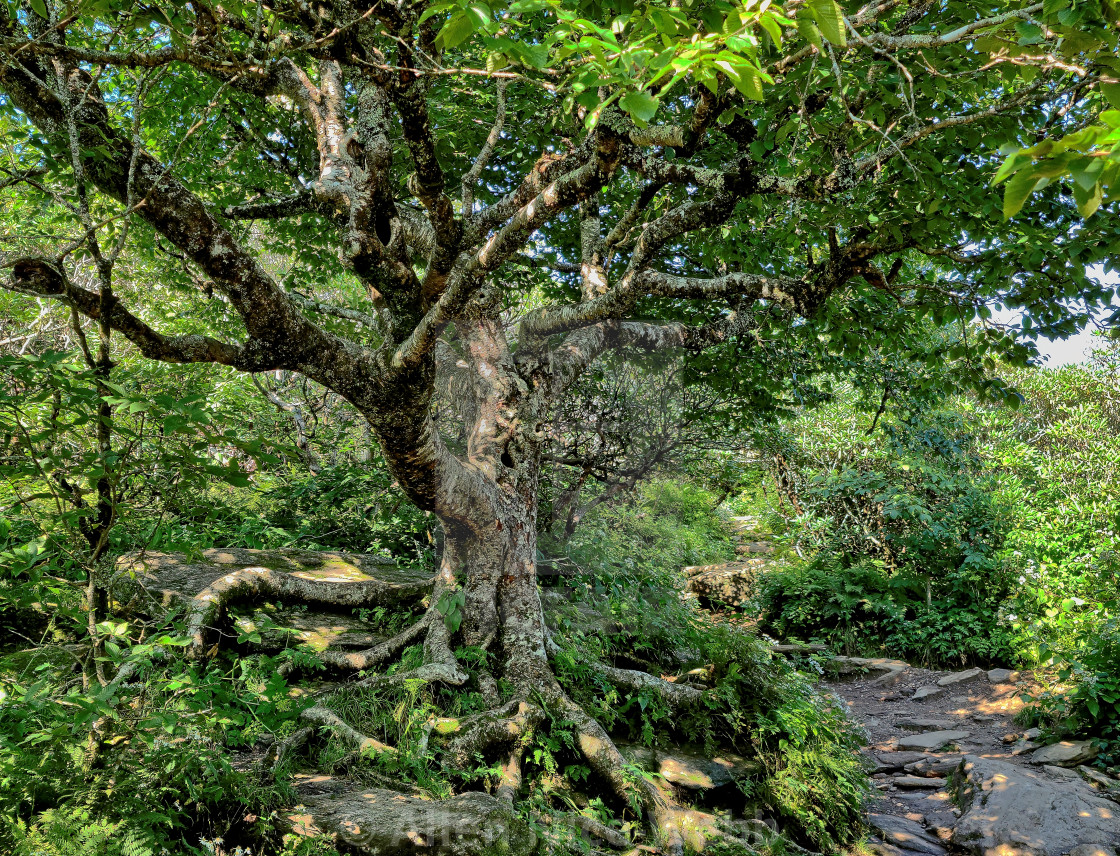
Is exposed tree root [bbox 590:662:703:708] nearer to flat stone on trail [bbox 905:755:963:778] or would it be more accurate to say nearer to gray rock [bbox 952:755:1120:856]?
gray rock [bbox 952:755:1120:856]

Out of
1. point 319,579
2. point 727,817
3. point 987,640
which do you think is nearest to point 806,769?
point 727,817

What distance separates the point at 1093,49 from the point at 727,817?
453cm

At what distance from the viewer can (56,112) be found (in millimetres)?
3340

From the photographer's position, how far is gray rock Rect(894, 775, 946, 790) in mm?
5836

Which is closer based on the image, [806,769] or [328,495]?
[806,769]

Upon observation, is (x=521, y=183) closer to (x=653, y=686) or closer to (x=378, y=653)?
(x=378, y=653)

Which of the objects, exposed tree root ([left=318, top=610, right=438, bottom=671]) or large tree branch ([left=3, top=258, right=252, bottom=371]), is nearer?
large tree branch ([left=3, top=258, right=252, bottom=371])

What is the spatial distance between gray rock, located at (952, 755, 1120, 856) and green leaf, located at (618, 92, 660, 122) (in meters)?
5.43

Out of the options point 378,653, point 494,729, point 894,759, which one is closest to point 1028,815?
point 894,759

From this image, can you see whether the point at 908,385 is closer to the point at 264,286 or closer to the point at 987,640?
the point at 987,640

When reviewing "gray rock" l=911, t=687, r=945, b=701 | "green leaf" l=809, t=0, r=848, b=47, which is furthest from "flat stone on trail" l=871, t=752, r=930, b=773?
"green leaf" l=809, t=0, r=848, b=47

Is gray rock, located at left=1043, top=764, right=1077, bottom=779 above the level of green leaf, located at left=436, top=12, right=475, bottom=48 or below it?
below

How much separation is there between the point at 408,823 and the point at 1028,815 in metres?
4.56

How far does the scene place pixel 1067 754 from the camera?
5684mm
